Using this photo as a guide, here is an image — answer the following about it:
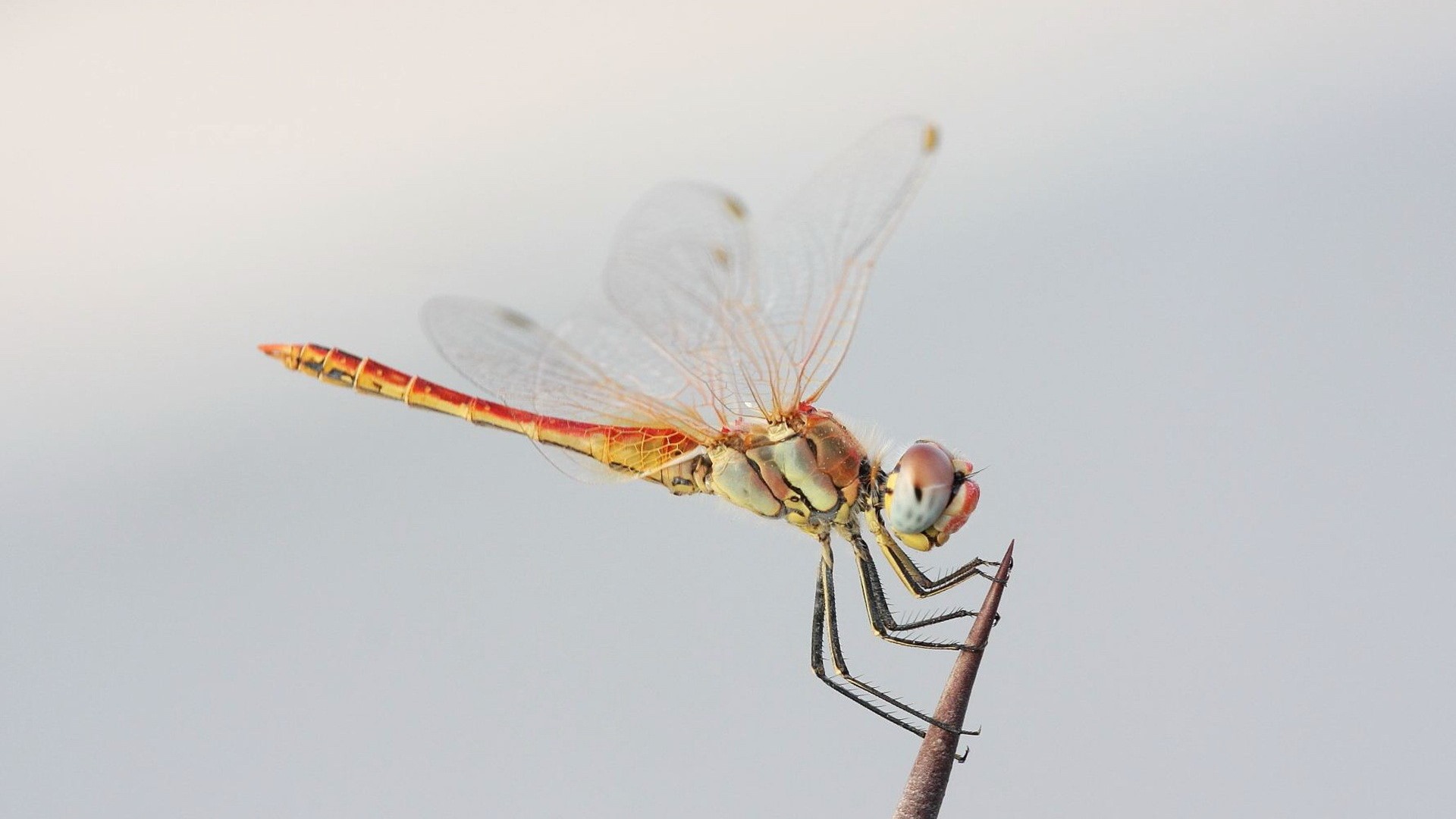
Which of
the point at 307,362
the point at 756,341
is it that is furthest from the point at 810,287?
the point at 307,362

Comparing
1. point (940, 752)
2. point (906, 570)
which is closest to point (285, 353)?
point (906, 570)

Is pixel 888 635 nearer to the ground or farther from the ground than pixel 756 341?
nearer to the ground

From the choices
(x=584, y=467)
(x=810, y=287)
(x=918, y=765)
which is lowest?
(x=918, y=765)

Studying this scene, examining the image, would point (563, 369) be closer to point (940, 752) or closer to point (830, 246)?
point (830, 246)

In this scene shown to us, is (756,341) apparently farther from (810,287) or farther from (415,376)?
(415,376)

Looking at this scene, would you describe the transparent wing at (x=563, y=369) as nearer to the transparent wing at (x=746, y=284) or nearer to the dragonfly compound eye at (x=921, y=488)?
A: the transparent wing at (x=746, y=284)

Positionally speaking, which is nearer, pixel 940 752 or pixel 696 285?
pixel 940 752
